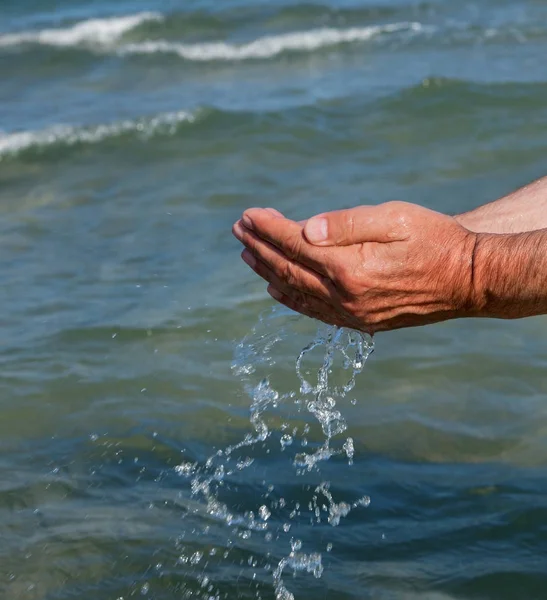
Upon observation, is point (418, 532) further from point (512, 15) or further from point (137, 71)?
point (512, 15)

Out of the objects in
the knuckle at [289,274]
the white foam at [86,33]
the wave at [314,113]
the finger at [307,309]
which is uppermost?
the knuckle at [289,274]

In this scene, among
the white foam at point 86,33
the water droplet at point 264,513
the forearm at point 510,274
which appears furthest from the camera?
the white foam at point 86,33

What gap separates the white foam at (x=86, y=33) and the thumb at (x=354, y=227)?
10.2 meters

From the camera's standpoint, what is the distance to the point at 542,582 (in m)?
3.03

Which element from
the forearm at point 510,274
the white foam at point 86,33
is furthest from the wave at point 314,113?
the forearm at point 510,274

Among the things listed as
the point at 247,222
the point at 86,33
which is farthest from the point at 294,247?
the point at 86,33

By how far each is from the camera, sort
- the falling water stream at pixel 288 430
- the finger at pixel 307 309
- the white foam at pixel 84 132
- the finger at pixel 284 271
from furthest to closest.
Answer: the white foam at pixel 84 132, the falling water stream at pixel 288 430, the finger at pixel 307 309, the finger at pixel 284 271

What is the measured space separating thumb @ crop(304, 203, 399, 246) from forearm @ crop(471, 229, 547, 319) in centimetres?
23

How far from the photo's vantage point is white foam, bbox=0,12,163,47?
12252 millimetres

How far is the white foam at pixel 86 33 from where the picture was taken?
1225 cm

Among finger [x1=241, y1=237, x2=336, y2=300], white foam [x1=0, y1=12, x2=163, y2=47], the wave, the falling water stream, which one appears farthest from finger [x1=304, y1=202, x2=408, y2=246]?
white foam [x1=0, y1=12, x2=163, y2=47]

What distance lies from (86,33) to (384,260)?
11.1 m

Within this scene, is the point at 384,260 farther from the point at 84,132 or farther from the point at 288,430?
the point at 84,132

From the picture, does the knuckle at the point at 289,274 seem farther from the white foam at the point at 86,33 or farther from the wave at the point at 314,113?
the white foam at the point at 86,33
